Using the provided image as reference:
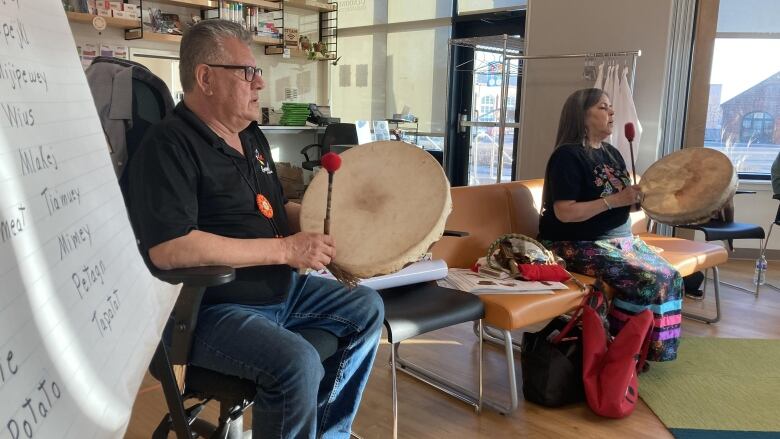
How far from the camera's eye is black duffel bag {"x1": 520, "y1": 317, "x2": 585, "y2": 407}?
7.20 feet

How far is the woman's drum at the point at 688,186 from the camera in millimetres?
2334

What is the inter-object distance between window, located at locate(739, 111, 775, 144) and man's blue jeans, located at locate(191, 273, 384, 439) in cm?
437

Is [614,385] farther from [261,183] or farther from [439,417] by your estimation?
[261,183]

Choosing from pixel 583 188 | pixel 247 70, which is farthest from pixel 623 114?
pixel 247 70

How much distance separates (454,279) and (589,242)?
71 cm

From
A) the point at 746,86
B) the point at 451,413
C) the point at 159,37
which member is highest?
the point at 159,37

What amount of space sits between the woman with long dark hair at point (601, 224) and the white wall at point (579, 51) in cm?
120

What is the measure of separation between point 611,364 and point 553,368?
0.21 m

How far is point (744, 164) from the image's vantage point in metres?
4.80

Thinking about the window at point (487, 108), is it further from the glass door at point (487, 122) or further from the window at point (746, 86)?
the window at point (746, 86)

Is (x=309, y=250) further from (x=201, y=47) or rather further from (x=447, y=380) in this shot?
(x=447, y=380)

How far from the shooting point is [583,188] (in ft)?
8.52

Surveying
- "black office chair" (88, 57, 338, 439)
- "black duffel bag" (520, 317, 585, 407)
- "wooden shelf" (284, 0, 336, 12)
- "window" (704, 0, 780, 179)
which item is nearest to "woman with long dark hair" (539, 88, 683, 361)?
"black duffel bag" (520, 317, 585, 407)

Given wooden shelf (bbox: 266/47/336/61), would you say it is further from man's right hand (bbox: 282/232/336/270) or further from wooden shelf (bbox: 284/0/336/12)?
man's right hand (bbox: 282/232/336/270)
